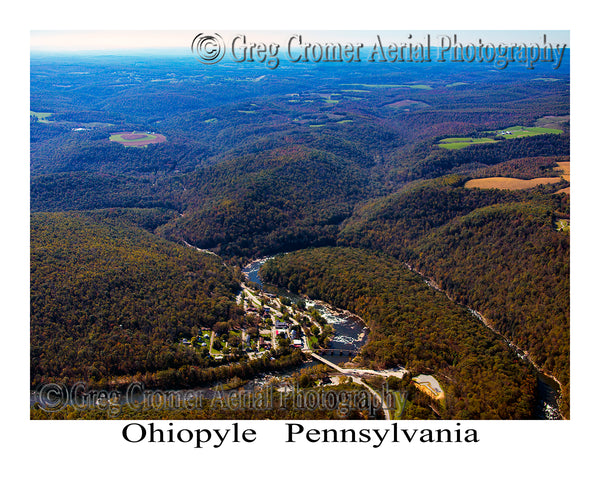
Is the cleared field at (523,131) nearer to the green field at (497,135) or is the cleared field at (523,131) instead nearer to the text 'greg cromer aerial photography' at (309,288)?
the green field at (497,135)

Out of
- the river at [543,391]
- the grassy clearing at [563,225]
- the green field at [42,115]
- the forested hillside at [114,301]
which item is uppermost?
the green field at [42,115]

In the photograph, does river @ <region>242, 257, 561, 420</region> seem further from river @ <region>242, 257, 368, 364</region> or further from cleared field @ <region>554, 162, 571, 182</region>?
cleared field @ <region>554, 162, 571, 182</region>

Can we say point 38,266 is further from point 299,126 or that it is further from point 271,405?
point 299,126

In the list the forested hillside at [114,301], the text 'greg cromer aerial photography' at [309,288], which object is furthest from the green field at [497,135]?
the forested hillside at [114,301]

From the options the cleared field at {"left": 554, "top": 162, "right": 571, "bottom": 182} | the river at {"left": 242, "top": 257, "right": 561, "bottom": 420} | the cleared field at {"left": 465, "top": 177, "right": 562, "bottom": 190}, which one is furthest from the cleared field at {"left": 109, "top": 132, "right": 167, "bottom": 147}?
the cleared field at {"left": 554, "top": 162, "right": 571, "bottom": 182}

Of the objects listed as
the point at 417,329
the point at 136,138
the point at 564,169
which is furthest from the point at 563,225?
the point at 136,138

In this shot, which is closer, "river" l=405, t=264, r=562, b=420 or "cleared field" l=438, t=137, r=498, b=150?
"river" l=405, t=264, r=562, b=420

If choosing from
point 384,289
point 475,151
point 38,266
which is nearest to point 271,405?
point 384,289
